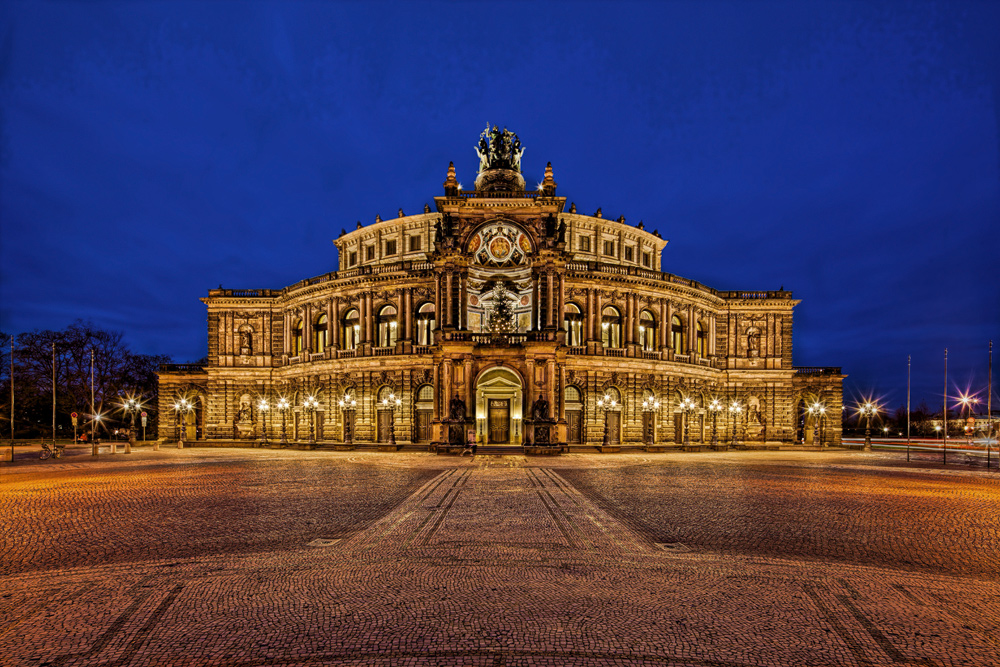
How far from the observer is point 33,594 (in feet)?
26.7

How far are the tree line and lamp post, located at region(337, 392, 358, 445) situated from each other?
3086 cm

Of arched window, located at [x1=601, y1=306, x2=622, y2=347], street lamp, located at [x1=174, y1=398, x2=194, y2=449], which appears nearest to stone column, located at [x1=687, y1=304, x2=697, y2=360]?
arched window, located at [x1=601, y1=306, x2=622, y2=347]

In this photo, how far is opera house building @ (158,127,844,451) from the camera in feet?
129

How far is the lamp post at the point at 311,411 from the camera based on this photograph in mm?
46469

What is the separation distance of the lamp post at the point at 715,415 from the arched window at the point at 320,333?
3684 cm

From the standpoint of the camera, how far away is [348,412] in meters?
46.3

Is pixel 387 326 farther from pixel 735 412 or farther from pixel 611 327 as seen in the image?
pixel 735 412

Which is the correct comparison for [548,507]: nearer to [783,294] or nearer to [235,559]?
[235,559]

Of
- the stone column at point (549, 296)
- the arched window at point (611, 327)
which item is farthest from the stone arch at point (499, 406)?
the arched window at point (611, 327)

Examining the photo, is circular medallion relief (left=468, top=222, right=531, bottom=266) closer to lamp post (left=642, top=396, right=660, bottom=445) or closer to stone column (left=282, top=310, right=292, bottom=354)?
lamp post (left=642, top=396, right=660, bottom=445)

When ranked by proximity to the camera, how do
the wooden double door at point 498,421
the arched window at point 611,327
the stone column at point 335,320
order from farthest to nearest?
the stone column at point 335,320, the arched window at point 611,327, the wooden double door at point 498,421

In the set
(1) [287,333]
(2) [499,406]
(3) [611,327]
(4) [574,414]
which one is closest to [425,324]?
(2) [499,406]

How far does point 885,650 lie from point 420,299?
4129cm

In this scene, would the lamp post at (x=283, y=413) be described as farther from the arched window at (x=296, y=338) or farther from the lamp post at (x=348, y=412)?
the lamp post at (x=348, y=412)
